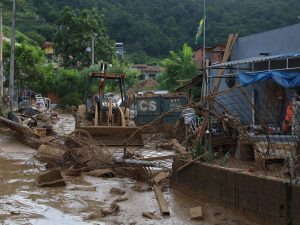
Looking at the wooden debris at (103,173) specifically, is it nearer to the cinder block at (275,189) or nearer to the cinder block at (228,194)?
the cinder block at (228,194)

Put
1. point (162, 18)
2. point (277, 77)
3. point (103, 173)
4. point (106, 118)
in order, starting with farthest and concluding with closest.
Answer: point (162, 18) < point (106, 118) < point (277, 77) < point (103, 173)

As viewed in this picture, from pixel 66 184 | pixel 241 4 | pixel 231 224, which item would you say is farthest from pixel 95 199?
pixel 241 4

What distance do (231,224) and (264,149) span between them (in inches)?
153

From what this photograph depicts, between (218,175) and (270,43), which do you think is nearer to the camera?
(218,175)

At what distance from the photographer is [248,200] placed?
887 cm

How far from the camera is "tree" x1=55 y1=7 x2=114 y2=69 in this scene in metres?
63.3

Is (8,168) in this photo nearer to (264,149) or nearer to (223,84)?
(264,149)

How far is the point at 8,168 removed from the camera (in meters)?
14.7

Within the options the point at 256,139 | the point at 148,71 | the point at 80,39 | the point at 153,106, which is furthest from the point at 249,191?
the point at 148,71

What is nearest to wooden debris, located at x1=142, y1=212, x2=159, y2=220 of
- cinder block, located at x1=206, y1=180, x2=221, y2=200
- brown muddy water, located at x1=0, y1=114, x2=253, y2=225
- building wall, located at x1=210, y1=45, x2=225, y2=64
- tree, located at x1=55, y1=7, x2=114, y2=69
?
brown muddy water, located at x1=0, y1=114, x2=253, y2=225

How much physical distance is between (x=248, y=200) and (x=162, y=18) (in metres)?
67.9

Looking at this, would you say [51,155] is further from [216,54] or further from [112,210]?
[216,54]

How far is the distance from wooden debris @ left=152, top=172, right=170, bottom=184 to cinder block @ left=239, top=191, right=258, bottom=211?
347 cm

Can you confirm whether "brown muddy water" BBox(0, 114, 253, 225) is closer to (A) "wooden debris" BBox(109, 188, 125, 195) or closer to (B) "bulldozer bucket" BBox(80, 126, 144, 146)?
(A) "wooden debris" BBox(109, 188, 125, 195)
